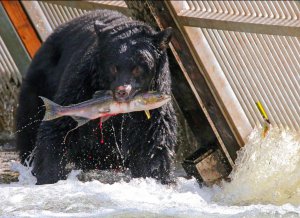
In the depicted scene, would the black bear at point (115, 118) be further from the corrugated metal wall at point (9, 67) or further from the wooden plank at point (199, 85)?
the corrugated metal wall at point (9, 67)

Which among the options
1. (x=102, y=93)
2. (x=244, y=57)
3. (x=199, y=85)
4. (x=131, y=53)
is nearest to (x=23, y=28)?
(x=199, y=85)

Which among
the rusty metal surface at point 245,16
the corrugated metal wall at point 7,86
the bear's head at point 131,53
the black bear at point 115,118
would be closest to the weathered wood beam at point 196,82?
A: the rusty metal surface at point 245,16

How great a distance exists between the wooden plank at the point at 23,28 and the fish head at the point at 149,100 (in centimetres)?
375

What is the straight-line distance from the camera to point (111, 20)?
8.99 meters

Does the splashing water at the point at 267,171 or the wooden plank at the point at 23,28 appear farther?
the wooden plank at the point at 23,28

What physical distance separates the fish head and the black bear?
0.33 m

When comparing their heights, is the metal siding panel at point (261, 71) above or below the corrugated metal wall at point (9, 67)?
below

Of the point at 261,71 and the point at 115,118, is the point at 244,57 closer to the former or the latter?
the point at 261,71

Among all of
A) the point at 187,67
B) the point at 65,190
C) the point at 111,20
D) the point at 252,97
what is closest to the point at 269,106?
the point at 252,97

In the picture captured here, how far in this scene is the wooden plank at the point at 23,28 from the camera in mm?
11258

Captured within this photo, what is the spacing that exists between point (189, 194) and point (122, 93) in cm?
109

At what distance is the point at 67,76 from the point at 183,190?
131 centimetres

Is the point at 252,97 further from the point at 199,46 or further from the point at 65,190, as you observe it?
the point at 65,190

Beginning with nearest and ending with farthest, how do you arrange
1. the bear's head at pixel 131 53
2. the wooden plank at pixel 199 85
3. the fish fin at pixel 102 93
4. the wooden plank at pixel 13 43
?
the fish fin at pixel 102 93, the bear's head at pixel 131 53, the wooden plank at pixel 199 85, the wooden plank at pixel 13 43
